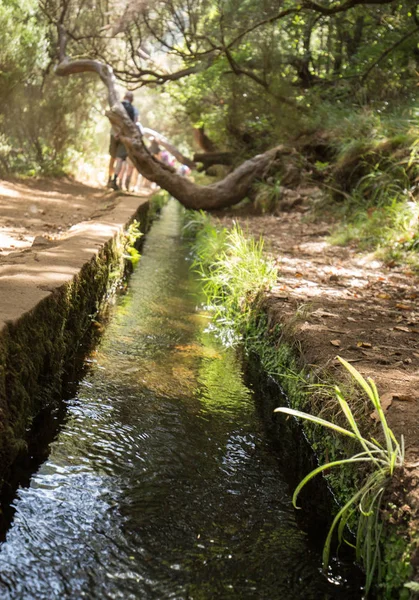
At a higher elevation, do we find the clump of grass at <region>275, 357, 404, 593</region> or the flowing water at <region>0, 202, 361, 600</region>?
the clump of grass at <region>275, 357, 404, 593</region>

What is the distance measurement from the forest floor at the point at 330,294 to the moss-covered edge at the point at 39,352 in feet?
2.24

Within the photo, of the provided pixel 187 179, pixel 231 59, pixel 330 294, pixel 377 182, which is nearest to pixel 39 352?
pixel 330 294

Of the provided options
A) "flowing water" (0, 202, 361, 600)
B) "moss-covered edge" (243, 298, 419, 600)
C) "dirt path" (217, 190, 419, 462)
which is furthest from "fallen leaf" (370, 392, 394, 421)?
"flowing water" (0, 202, 361, 600)

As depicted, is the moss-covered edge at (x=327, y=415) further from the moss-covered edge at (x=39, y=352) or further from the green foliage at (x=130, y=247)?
the green foliage at (x=130, y=247)

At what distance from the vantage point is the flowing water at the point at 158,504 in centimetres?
224

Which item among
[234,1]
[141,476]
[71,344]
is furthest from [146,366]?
[234,1]

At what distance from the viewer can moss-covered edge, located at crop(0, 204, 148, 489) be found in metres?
2.71

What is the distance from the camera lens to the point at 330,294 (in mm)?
5523

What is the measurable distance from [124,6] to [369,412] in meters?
11.8

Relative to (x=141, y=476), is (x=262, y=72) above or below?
above

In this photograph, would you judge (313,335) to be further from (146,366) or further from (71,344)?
(71,344)

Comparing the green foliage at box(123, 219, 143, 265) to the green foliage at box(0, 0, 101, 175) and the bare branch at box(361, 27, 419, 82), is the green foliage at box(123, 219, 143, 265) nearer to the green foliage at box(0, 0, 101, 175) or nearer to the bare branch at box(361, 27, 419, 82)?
the green foliage at box(0, 0, 101, 175)

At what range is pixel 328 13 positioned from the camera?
862 centimetres

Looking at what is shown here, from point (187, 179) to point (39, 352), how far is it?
8460 mm
